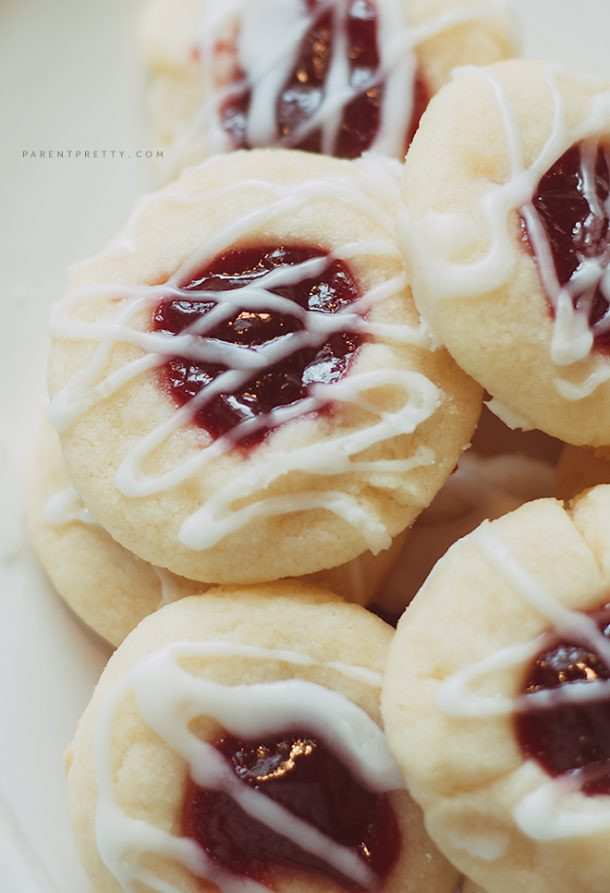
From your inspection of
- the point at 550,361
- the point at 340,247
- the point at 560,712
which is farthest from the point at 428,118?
the point at 560,712

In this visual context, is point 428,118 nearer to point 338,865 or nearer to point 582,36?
point 582,36

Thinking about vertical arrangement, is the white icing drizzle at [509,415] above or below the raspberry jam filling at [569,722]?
above

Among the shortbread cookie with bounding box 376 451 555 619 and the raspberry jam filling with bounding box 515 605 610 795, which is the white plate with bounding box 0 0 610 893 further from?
the raspberry jam filling with bounding box 515 605 610 795

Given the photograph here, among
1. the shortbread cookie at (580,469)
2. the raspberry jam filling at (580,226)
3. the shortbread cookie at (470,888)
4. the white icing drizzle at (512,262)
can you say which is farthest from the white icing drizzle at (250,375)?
the shortbread cookie at (470,888)

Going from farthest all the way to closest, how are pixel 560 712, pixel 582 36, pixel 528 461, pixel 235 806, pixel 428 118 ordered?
pixel 582 36
pixel 528 461
pixel 428 118
pixel 235 806
pixel 560 712

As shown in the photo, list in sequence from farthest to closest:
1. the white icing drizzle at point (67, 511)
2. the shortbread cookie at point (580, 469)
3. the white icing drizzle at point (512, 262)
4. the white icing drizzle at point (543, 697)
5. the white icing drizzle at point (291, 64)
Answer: the white icing drizzle at point (291, 64) → the white icing drizzle at point (67, 511) → the shortbread cookie at point (580, 469) → the white icing drizzle at point (512, 262) → the white icing drizzle at point (543, 697)

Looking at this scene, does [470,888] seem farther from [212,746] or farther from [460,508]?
[460,508]

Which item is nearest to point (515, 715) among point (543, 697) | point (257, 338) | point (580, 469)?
point (543, 697)

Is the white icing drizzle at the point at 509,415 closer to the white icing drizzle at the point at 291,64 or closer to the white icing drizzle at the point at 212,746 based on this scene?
the white icing drizzle at the point at 212,746
